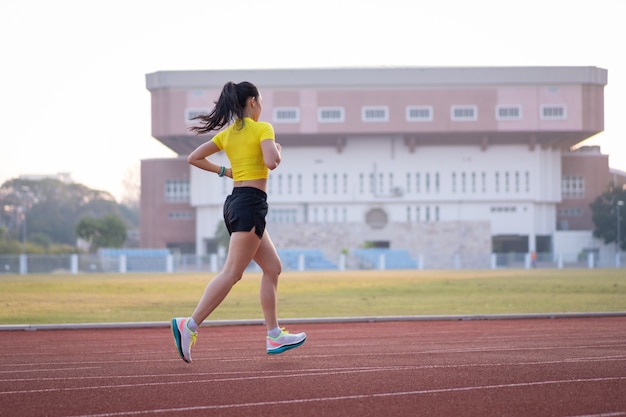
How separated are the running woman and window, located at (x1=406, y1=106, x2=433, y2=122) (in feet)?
254

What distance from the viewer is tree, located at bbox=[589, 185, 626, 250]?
8562 centimetres

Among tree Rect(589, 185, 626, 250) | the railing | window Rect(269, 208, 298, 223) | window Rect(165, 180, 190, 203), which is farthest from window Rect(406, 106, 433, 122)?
window Rect(165, 180, 190, 203)

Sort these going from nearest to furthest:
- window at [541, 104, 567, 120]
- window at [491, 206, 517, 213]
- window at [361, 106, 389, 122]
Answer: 1. window at [361, 106, 389, 122]
2. window at [541, 104, 567, 120]
3. window at [491, 206, 517, 213]

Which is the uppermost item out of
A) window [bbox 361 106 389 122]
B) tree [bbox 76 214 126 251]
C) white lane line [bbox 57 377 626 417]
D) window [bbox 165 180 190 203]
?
window [bbox 361 106 389 122]

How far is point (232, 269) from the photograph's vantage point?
23.8 feet

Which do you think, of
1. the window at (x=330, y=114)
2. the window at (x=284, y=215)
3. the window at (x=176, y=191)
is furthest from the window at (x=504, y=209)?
the window at (x=176, y=191)

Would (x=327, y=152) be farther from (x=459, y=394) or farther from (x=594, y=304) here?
(x=459, y=394)

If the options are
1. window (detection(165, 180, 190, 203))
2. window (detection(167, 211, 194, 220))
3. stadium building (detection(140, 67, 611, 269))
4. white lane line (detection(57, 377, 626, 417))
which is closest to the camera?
white lane line (detection(57, 377, 626, 417))

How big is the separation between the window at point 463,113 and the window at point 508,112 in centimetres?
201

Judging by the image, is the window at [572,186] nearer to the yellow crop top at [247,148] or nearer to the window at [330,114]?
the window at [330,114]

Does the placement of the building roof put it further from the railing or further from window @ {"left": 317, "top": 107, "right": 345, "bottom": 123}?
the railing

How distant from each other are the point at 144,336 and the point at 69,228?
101802mm

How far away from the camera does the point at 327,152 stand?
88.8 metres

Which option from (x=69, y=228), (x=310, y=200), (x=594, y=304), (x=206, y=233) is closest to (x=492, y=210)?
(x=310, y=200)
